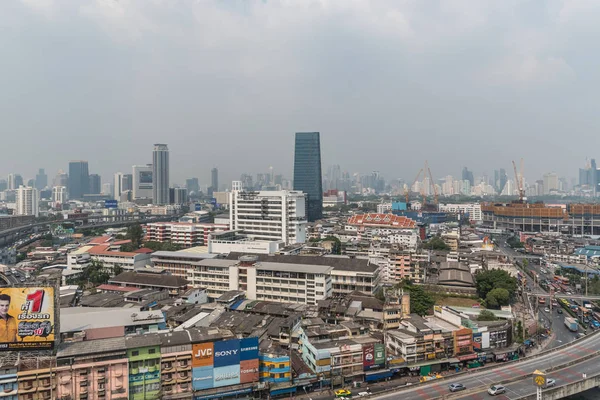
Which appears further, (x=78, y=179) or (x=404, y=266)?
(x=78, y=179)

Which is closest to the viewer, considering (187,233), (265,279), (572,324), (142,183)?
(572,324)

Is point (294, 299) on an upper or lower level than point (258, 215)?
lower

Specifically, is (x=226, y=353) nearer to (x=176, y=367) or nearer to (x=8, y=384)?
(x=176, y=367)

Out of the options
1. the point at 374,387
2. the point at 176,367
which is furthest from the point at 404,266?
the point at 176,367

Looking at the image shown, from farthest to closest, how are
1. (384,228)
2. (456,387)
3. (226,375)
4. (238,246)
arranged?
(384,228) → (238,246) → (456,387) → (226,375)

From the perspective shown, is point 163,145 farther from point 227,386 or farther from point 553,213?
point 227,386

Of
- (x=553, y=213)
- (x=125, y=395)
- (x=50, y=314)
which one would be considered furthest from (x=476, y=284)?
(x=553, y=213)

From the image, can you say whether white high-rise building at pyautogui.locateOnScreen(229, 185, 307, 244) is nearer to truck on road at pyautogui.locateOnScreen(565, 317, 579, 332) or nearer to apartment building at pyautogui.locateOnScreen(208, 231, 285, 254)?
apartment building at pyautogui.locateOnScreen(208, 231, 285, 254)
